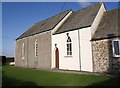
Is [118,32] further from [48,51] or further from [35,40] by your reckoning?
[35,40]

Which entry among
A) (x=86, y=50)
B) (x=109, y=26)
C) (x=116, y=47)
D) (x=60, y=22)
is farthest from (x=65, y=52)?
(x=116, y=47)

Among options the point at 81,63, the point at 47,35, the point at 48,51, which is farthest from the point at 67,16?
the point at 81,63

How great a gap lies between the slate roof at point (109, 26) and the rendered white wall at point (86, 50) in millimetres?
836

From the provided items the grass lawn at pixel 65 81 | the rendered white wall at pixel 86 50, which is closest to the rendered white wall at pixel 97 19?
the rendered white wall at pixel 86 50

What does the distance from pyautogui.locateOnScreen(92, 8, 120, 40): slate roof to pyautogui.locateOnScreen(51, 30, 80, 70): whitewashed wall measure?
9.55ft

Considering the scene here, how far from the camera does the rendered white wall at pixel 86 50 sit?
18672mm

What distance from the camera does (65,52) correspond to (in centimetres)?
2227

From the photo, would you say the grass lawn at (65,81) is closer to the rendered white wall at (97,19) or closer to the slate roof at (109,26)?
the slate roof at (109,26)

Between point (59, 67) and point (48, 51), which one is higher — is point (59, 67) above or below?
below

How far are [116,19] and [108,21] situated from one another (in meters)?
0.91

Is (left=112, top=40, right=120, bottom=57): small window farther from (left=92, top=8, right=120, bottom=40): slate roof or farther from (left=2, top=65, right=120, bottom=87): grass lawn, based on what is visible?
(left=2, top=65, right=120, bottom=87): grass lawn

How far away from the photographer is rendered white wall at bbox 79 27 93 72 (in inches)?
735

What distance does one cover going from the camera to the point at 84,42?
19547mm

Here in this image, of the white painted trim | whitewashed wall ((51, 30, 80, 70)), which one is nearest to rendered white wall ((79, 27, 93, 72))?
whitewashed wall ((51, 30, 80, 70))
